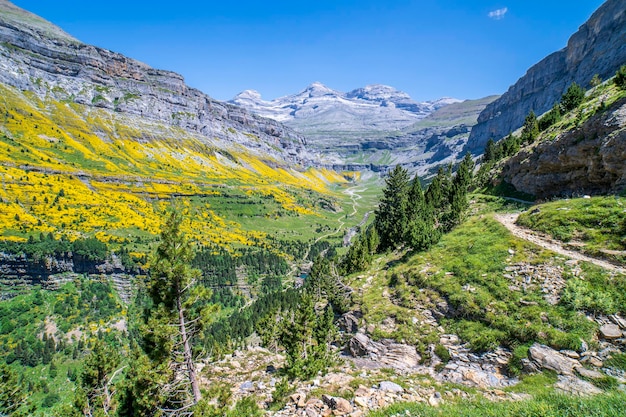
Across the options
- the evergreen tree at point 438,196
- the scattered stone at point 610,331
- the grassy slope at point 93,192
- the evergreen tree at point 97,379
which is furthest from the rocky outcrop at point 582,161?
the grassy slope at point 93,192

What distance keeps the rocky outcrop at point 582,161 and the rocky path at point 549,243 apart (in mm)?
8558

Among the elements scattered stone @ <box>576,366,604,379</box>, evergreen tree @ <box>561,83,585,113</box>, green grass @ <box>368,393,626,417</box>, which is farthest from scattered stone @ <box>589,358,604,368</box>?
evergreen tree @ <box>561,83,585,113</box>

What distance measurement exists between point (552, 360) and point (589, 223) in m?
13.8

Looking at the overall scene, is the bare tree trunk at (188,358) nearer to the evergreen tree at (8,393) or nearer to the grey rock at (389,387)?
the grey rock at (389,387)

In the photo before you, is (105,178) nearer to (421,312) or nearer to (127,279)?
(127,279)

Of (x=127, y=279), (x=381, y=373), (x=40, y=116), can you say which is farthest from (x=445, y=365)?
(x=40, y=116)

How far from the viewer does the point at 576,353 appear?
13844mm

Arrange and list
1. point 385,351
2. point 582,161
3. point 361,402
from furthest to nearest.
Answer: point 582,161
point 385,351
point 361,402

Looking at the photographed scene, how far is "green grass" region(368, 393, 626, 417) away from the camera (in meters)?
7.62

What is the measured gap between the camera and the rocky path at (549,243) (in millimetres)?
17422

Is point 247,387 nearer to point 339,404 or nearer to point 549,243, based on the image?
point 339,404

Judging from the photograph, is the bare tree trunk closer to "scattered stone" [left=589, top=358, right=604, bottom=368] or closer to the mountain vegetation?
the mountain vegetation

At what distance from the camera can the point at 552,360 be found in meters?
14.0

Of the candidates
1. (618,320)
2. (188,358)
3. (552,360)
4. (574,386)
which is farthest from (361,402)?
(618,320)
